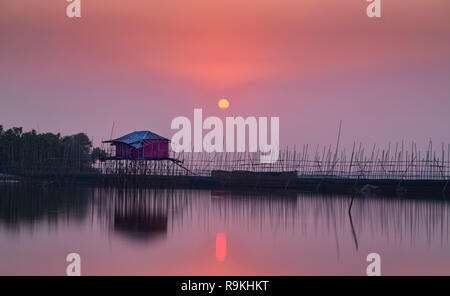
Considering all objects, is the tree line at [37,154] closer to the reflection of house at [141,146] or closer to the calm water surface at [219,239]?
the reflection of house at [141,146]

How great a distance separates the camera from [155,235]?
17.5 m

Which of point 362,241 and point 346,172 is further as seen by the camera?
point 346,172

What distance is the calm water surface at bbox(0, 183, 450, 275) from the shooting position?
1298cm

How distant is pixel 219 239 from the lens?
679 inches

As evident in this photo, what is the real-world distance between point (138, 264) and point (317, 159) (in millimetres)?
32783

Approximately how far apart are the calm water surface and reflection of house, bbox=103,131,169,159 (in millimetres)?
14756

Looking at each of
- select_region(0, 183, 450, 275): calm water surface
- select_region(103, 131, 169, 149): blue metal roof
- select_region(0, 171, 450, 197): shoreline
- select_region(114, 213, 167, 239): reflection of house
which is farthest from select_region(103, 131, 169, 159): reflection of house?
select_region(114, 213, 167, 239): reflection of house

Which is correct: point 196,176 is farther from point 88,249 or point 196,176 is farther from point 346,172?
point 88,249

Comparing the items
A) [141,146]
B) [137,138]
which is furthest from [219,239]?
[137,138]

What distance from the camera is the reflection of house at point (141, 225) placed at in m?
17.6

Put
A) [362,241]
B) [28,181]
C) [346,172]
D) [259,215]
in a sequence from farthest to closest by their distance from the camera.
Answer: [28,181]
[346,172]
[259,215]
[362,241]

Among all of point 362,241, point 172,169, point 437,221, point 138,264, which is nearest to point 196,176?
point 172,169

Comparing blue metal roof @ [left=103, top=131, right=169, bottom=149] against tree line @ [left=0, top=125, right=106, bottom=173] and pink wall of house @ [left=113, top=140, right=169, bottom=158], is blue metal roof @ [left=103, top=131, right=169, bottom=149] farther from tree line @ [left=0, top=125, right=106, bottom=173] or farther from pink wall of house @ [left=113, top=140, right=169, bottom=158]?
tree line @ [left=0, top=125, right=106, bottom=173]
